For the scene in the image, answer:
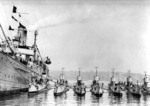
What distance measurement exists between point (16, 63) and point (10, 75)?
10.4 ft

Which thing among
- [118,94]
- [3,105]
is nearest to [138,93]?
[118,94]

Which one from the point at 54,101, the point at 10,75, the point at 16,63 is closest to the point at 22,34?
the point at 16,63

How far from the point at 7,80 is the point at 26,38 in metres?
20.1

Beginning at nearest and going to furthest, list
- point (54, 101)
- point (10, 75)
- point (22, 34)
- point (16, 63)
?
point (10, 75)
point (54, 101)
point (16, 63)
point (22, 34)

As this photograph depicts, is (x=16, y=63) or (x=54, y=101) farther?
(x=16, y=63)

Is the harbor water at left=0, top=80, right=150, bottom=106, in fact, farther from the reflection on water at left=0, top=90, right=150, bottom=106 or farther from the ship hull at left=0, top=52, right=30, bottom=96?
the ship hull at left=0, top=52, right=30, bottom=96

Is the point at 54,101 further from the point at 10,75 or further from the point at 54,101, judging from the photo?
the point at 10,75

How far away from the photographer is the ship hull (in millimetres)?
31828

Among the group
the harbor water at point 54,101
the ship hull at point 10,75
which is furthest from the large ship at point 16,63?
the harbor water at point 54,101

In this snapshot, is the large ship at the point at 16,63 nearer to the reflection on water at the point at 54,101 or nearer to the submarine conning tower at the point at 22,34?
the submarine conning tower at the point at 22,34

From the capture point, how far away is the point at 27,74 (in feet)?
156

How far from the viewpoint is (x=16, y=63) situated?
38000 millimetres

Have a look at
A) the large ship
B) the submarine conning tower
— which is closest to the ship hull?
the large ship

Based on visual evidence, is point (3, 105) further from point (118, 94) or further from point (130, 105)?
point (118, 94)
